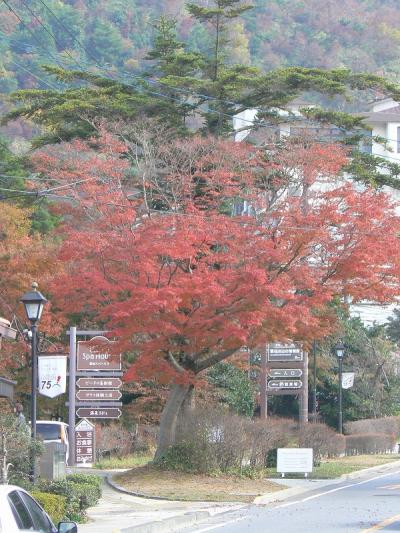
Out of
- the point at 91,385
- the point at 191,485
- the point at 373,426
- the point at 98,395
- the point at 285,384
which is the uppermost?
the point at 285,384

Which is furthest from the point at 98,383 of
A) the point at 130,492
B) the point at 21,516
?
the point at 21,516

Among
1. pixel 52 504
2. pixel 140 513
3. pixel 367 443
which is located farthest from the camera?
pixel 367 443

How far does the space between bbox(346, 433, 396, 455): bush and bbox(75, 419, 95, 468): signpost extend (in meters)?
16.2

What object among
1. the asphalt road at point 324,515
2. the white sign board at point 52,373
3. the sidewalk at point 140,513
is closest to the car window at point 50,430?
the white sign board at point 52,373

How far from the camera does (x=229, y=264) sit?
94.4ft

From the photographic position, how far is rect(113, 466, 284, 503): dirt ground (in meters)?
25.8

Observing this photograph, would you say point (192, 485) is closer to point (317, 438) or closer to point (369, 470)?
point (317, 438)

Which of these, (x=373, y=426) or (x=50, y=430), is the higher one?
(x=50, y=430)

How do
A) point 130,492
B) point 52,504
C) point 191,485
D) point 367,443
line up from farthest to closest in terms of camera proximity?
point 367,443
point 191,485
point 130,492
point 52,504

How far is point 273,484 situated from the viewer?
96.0ft

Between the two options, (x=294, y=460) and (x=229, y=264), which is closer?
(x=229, y=264)

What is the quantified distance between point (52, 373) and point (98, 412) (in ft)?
8.37

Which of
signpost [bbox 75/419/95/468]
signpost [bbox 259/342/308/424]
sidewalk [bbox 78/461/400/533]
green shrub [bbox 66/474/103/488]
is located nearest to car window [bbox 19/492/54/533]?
sidewalk [bbox 78/461/400/533]

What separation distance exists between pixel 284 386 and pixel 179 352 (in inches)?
366
